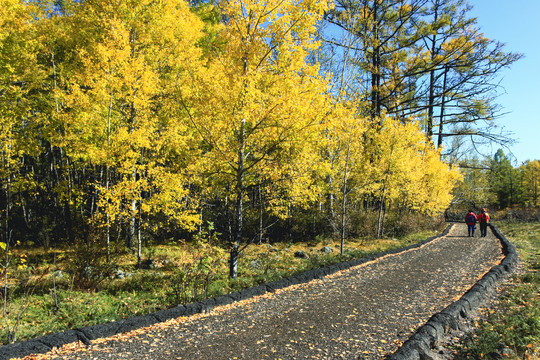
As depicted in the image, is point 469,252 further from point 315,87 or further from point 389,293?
point 315,87

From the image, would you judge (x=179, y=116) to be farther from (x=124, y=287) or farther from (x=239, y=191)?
(x=124, y=287)

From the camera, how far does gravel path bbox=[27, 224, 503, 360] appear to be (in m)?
3.38

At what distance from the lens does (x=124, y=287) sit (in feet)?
24.1

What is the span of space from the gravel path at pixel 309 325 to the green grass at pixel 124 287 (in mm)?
939

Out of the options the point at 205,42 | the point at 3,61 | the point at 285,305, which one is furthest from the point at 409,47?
the point at 3,61

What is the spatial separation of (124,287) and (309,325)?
5.28m

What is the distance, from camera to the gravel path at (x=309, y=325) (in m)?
3.38

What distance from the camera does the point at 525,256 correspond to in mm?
9742

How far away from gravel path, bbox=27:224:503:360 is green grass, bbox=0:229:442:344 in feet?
3.08

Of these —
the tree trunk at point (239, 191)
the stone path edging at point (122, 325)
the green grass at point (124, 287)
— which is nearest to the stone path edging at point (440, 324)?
the stone path edging at point (122, 325)

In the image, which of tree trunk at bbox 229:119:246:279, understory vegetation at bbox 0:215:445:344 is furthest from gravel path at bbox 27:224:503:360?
tree trunk at bbox 229:119:246:279

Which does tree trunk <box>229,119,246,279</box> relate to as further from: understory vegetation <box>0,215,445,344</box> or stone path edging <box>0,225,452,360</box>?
stone path edging <box>0,225,452,360</box>

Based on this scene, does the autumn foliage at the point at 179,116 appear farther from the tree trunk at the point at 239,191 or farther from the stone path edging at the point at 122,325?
the stone path edging at the point at 122,325

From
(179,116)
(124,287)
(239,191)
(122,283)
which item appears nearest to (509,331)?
(239,191)
